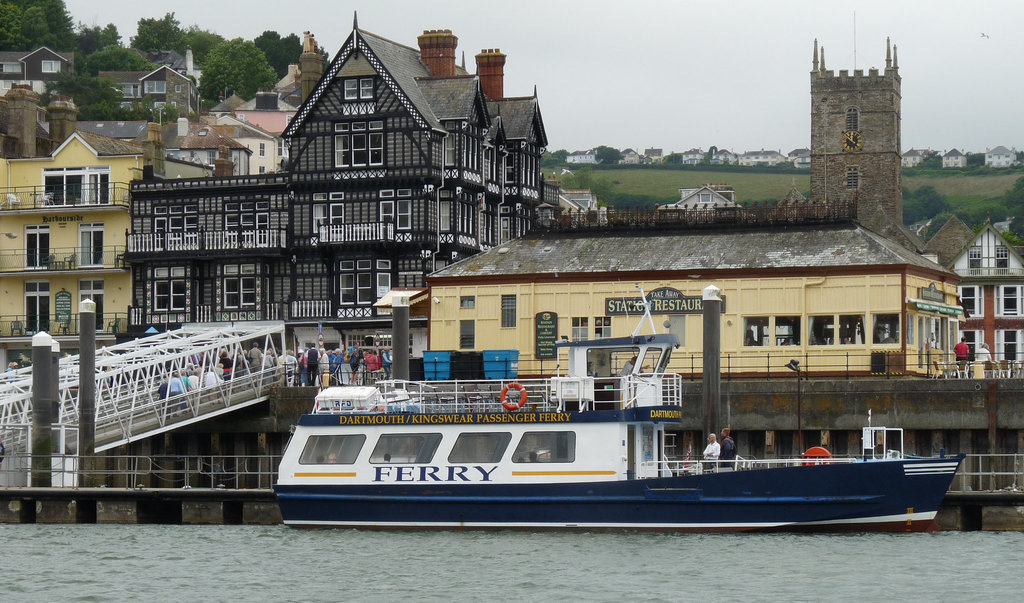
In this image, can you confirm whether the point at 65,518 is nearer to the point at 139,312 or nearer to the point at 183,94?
the point at 139,312

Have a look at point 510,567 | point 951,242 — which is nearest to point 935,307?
point 510,567

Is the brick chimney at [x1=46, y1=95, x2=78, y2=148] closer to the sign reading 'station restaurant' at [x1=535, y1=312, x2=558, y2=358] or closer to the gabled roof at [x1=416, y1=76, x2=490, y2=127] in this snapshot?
the gabled roof at [x1=416, y1=76, x2=490, y2=127]

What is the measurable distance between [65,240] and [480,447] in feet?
133

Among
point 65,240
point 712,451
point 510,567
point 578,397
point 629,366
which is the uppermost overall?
point 65,240

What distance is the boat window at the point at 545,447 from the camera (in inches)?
1428

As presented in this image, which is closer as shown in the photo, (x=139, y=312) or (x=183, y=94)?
(x=139, y=312)

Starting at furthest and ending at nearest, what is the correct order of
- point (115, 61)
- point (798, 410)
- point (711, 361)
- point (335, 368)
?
point (115, 61), point (335, 368), point (798, 410), point (711, 361)

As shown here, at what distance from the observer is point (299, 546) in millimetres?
35844

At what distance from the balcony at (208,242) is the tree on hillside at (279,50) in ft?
394

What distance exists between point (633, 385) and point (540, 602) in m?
9.18

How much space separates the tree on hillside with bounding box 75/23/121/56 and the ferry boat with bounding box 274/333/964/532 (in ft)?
531

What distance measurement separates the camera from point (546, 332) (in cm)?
5088

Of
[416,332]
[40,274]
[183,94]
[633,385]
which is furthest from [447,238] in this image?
[183,94]

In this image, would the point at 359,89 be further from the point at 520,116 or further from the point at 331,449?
the point at 331,449
